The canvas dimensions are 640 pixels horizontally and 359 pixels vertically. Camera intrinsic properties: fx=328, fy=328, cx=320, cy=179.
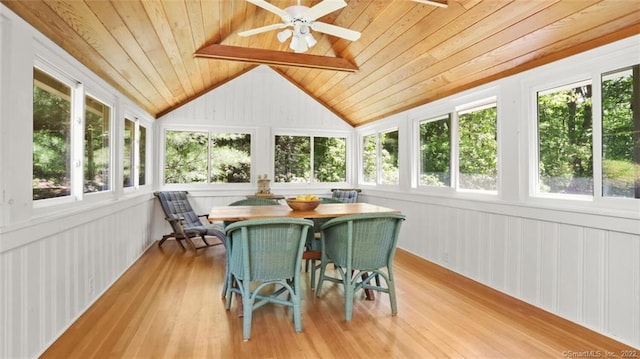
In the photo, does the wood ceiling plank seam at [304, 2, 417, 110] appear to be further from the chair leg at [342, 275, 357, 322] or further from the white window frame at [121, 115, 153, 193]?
the white window frame at [121, 115, 153, 193]

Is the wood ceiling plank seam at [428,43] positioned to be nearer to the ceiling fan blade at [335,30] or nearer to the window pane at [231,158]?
the ceiling fan blade at [335,30]

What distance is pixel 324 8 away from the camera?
7.25 feet

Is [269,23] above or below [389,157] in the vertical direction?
above

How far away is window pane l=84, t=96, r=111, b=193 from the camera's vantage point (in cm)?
293

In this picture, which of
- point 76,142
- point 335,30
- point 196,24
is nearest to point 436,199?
point 335,30

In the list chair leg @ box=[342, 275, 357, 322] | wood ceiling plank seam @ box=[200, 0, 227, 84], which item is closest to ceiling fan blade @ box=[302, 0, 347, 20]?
wood ceiling plank seam @ box=[200, 0, 227, 84]

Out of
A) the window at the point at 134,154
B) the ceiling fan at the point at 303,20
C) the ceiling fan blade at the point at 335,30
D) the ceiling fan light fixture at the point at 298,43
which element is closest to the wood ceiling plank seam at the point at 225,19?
the ceiling fan at the point at 303,20

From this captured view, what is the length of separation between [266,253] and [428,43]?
2.50 metres

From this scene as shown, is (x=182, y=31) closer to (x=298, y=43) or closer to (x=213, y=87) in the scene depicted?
(x=298, y=43)

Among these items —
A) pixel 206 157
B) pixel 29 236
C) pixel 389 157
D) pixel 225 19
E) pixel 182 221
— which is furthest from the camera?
pixel 206 157

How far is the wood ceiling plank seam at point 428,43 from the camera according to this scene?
260 cm

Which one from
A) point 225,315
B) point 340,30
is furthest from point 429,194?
point 225,315

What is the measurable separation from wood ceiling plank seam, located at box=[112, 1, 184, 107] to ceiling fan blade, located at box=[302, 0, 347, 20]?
1214mm

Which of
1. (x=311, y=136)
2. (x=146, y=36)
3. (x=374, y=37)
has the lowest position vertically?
(x=311, y=136)
